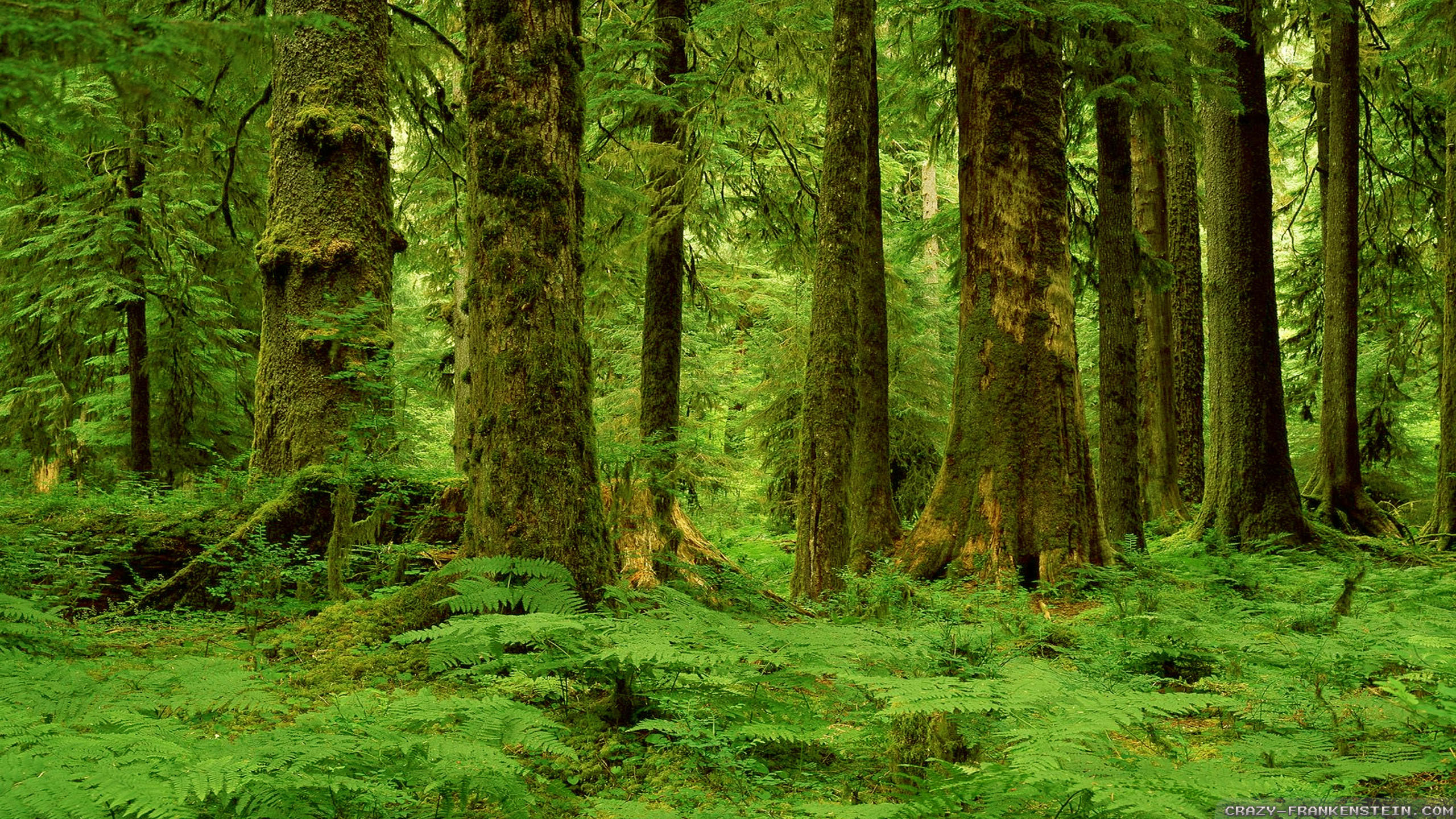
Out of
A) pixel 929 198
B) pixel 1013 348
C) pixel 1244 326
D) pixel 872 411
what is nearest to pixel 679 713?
pixel 1013 348

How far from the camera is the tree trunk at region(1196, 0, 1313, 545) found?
9.71m

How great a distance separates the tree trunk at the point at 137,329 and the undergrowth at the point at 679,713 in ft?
27.6

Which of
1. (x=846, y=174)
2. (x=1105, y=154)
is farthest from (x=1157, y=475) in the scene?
(x=846, y=174)

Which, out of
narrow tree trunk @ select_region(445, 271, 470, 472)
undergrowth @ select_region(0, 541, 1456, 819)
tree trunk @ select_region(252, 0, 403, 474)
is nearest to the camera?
undergrowth @ select_region(0, 541, 1456, 819)

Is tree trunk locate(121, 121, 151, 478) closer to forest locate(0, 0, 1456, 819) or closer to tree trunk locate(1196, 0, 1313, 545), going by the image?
forest locate(0, 0, 1456, 819)

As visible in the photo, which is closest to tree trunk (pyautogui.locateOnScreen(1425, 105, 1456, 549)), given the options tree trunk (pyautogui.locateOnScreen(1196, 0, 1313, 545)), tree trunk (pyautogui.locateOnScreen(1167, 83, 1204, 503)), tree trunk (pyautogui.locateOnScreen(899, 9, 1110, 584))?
tree trunk (pyautogui.locateOnScreen(1196, 0, 1313, 545))

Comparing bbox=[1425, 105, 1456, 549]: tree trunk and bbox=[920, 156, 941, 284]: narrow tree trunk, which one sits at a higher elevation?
bbox=[920, 156, 941, 284]: narrow tree trunk

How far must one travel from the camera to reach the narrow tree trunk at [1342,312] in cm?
1070

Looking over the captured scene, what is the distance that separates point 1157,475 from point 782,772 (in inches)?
466

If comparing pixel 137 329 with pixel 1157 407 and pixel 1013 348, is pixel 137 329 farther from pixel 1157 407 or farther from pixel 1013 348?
pixel 1157 407

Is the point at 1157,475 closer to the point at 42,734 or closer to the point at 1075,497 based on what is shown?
the point at 1075,497

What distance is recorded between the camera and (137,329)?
39.4ft

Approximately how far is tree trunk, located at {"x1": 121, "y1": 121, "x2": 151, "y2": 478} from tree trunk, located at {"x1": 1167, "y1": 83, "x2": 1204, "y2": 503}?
14773 millimetres

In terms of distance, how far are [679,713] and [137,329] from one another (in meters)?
11.9
